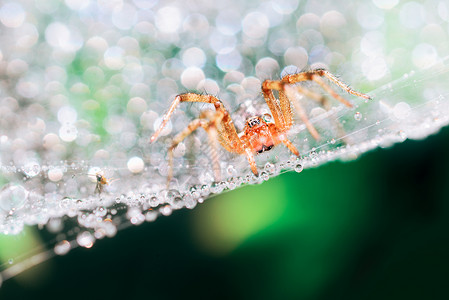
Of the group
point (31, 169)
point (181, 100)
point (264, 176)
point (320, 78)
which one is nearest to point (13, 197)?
point (31, 169)

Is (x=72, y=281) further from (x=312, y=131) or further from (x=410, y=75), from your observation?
(x=410, y=75)

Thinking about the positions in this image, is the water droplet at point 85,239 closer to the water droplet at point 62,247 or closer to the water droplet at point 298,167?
the water droplet at point 62,247

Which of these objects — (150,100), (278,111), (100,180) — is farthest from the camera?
(150,100)

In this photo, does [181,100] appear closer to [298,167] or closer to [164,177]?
[164,177]

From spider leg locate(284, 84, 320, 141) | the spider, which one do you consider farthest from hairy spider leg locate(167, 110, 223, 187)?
spider leg locate(284, 84, 320, 141)

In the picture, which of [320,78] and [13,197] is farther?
[320,78]

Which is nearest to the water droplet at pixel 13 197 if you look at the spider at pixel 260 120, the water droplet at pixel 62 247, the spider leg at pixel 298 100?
the water droplet at pixel 62 247

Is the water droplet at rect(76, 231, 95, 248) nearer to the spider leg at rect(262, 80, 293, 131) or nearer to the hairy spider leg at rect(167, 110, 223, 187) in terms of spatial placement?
the hairy spider leg at rect(167, 110, 223, 187)

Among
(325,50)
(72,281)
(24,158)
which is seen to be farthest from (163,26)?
(72,281)
